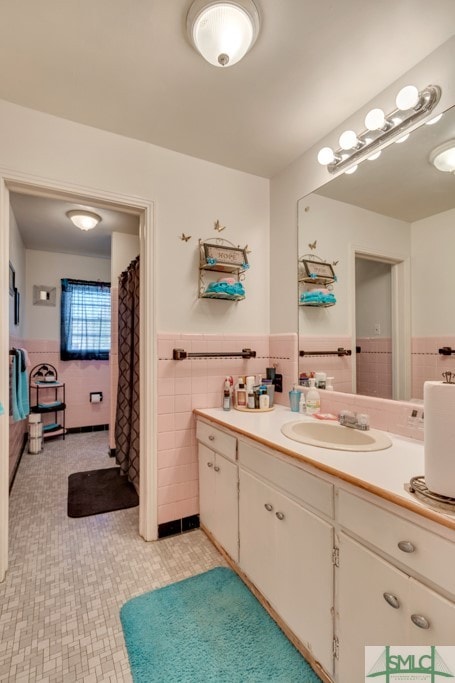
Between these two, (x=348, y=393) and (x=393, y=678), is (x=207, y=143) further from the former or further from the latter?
(x=393, y=678)

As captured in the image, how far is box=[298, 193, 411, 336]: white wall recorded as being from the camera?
162 cm

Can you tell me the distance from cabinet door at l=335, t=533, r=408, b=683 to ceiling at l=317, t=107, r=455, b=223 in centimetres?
140

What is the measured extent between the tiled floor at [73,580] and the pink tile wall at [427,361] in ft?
4.80

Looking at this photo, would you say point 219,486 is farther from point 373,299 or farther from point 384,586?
point 373,299

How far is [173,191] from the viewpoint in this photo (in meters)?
2.06

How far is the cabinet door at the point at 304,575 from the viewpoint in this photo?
42.9 inches

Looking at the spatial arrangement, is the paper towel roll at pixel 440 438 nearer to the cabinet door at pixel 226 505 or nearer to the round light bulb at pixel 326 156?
the cabinet door at pixel 226 505

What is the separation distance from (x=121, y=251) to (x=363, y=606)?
11.6 feet

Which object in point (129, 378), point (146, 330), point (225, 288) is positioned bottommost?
point (129, 378)

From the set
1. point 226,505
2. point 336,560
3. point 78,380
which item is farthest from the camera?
point 78,380

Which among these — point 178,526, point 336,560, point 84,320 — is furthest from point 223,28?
point 84,320

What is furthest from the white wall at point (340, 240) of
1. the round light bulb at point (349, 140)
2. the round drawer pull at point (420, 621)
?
the round drawer pull at point (420, 621)

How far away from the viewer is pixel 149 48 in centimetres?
136

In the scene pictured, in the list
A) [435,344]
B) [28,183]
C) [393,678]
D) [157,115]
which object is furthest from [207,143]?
[393,678]
